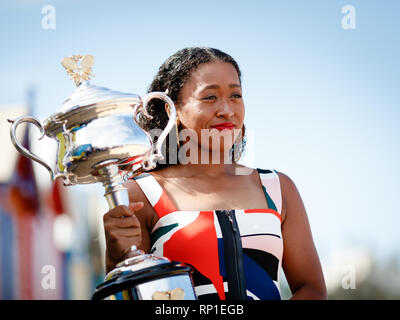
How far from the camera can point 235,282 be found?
186 centimetres

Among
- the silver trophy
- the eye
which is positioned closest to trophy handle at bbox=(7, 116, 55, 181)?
the silver trophy

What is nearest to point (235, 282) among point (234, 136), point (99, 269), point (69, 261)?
point (234, 136)

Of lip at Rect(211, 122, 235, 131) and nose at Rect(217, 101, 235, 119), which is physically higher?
nose at Rect(217, 101, 235, 119)

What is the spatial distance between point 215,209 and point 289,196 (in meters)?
0.31

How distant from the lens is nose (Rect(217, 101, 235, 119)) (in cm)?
198

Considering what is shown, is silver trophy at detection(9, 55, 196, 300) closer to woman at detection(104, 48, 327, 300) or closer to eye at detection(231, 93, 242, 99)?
woman at detection(104, 48, 327, 300)

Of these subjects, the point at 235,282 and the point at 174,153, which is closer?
the point at 235,282

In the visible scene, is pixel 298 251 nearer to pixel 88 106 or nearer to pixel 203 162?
pixel 203 162

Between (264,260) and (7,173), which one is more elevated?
(264,260)

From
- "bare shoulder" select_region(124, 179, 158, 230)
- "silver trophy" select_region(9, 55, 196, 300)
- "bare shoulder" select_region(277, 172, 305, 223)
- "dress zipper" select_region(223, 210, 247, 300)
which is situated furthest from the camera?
"bare shoulder" select_region(277, 172, 305, 223)

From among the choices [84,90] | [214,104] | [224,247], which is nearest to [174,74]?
[214,104]

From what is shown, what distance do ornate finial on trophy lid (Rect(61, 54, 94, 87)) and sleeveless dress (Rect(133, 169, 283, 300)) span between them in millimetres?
487
